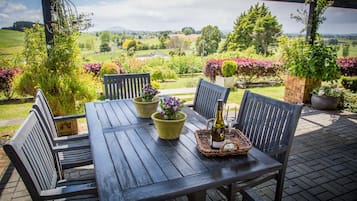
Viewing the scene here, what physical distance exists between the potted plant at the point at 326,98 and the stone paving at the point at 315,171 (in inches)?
35.7

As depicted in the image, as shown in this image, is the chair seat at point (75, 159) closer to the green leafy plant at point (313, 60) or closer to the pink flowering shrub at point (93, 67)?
the pink flowering shrub at point (93, 67)

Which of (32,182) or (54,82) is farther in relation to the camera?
(54,82)

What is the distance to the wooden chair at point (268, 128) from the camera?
5.11ft

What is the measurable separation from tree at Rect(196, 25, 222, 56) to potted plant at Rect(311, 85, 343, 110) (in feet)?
21.0

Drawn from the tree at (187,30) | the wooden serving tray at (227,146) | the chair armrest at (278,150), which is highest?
the tree at (187,30)

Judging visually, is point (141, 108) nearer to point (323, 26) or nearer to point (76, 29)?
point (76, 29)

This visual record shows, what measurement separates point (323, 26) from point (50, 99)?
5504 millimetres

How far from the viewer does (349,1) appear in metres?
5.18

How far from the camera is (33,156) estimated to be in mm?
1265

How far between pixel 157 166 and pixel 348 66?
29.5 feet

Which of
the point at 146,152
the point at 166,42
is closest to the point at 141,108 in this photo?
the point at 146,152

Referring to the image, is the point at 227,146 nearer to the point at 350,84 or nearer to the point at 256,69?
the point at 256,69

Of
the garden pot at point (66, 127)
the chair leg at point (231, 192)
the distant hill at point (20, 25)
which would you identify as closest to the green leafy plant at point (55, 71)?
the garden pot at point (66, 127)

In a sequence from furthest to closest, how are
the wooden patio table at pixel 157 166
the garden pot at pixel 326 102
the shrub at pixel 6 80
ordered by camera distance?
the garden pot at pixel 326 102 → the shrub at pixel 6 80 → the wooden patio table at pixel 157 166
